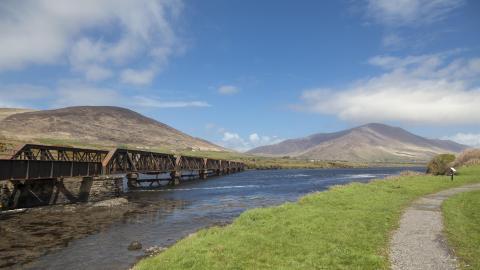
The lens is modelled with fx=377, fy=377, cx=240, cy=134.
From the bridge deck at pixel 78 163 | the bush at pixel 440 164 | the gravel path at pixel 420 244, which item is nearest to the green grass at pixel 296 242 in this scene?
the gravel path at pixel 420 244

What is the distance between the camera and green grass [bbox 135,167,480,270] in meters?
14.5

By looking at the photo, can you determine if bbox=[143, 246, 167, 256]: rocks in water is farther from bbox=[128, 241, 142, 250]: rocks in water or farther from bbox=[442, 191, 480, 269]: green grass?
bbox=[442, 191, 480, 269]: green grass

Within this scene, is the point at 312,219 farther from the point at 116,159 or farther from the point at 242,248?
the point at 116,159

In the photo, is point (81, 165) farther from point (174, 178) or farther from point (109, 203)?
point (174, 178)

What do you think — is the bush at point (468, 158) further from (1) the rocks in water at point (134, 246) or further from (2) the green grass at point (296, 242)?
(1) the rocks in water at point (134, 246)

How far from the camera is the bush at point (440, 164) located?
206 ft

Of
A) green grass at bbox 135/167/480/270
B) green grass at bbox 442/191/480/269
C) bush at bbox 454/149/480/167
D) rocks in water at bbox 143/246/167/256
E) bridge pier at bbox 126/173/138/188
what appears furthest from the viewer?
bush at bbox 454/149/480/167

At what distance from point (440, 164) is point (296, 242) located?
183 ft

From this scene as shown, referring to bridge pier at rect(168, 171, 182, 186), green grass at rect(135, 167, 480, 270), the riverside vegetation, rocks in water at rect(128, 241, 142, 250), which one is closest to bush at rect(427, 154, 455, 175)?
the riverside vegetation

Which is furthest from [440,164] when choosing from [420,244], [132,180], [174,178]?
[420,244]

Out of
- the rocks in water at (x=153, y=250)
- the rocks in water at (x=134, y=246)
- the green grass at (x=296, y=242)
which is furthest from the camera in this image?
the rocks in water at (x=134, y=246)

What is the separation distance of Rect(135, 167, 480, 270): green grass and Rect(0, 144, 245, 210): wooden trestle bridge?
71.5 feet

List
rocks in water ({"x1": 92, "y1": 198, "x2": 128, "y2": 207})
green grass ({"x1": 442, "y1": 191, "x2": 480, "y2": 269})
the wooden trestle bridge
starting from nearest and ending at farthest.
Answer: green grass ({"x1": 442, "y1": 191, "x2": 480, "y2": 269}) < the wooden trestle bridge < rocks in water ({"x1": 92, "y1": 198, "x2": 128, "y2": 207})

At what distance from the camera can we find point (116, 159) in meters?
55.8
